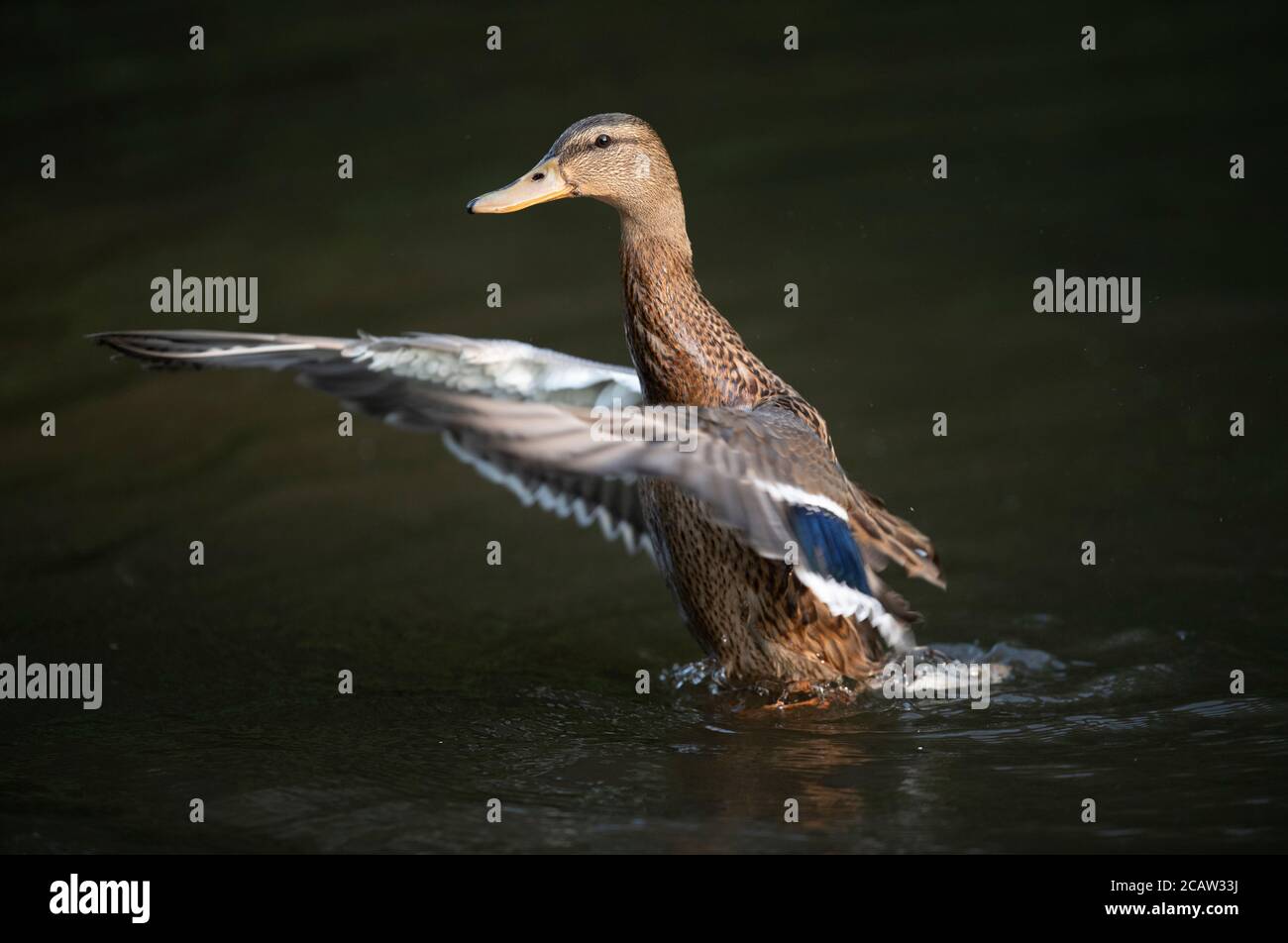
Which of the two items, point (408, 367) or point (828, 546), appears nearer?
point (828, 546)

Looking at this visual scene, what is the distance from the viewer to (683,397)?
5.93m

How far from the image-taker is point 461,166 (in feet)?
38.2

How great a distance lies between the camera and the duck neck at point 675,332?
19.5 feet

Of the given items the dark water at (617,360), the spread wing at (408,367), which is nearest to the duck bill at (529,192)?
the spread wing at (408,367)

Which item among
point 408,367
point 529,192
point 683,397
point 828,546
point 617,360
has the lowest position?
point 828,546

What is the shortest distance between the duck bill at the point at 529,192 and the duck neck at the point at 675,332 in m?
0.30

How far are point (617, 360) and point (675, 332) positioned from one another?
2.97 m

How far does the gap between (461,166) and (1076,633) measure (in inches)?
255

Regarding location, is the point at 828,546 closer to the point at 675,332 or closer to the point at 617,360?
the point at 675,332

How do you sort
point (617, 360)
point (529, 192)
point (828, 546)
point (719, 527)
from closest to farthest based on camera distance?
point (828, 546), point (529, 192), point (719, 527), point (617, 360)

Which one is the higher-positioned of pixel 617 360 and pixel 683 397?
pixel 617 360

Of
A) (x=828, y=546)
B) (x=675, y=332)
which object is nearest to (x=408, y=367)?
(x=675, y=332)

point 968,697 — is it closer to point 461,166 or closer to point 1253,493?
point 1253,493
